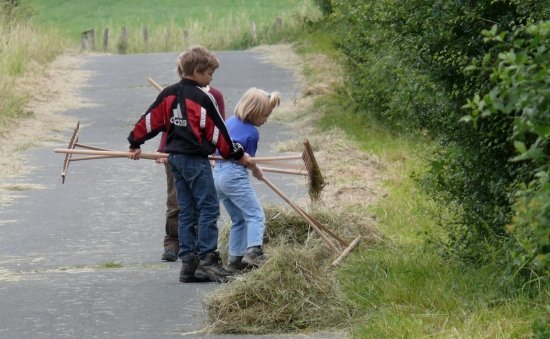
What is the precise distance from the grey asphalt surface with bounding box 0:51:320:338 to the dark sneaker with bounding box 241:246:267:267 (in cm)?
36

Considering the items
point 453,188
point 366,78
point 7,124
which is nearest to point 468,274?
point 453,188

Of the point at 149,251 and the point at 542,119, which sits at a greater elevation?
the point at 542,119

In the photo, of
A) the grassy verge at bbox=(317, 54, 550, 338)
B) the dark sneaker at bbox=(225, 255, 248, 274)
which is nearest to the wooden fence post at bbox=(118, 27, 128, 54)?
the grassy verge at bbox=(317, 54, 550, 338)

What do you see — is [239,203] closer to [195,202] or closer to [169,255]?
[195,202]

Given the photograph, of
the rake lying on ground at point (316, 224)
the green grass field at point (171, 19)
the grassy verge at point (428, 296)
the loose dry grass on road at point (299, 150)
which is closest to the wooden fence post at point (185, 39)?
the green grass field at point (171, 19)

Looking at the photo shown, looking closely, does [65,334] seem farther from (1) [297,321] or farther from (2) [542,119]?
(2) [542,119]

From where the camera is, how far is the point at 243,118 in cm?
917

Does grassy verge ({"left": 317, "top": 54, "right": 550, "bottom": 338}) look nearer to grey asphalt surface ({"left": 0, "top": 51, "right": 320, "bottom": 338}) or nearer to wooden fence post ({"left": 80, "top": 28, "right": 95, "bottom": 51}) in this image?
grey asphalt surface ({"left": 0, "top": 51, "right": 320, "bottom": 338})

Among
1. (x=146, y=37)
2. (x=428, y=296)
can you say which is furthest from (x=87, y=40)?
(x=428, y=296)

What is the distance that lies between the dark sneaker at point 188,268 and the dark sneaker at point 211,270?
1.4 inches

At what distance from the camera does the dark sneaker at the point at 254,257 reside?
885cm

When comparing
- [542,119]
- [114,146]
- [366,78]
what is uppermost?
[542,119]

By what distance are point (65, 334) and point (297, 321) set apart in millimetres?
1341

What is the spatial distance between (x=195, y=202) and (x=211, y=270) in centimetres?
55
